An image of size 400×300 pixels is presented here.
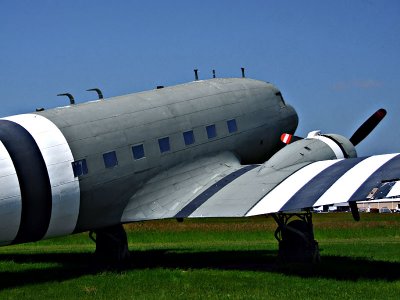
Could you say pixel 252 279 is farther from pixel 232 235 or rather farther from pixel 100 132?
pixel 232 235

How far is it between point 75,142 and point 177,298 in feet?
18.9

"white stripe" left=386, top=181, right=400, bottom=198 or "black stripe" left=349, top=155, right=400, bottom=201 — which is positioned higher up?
"black stripe" left=349, top=155, right=400, bottom=201

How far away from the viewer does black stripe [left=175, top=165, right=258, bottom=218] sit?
19484mm

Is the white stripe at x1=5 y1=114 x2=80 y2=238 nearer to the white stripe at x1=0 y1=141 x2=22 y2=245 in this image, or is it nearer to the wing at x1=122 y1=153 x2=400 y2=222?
the white stripe at x1=0 y1=141 x2=22 y2=245

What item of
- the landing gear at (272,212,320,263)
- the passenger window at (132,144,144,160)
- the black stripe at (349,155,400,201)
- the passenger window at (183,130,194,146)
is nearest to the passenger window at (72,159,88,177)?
the passenger window at (132,144,144,160)

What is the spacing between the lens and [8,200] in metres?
16.4

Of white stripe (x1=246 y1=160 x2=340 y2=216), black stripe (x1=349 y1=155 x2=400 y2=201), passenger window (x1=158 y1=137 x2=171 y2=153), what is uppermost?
passenger window (x1=158 y1=137 x2=171 y2=153)

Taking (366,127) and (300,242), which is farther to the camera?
(366,127)

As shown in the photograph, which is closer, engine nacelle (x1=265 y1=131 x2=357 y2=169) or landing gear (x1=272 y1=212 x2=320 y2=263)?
landing gear (x1=272 y1=212 x2=320 y2=263)

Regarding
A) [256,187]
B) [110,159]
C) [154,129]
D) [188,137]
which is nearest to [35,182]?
[110,159]

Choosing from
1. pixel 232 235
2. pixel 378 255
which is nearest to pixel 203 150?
pixel 378 255

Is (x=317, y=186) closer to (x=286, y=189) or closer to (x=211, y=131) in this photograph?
(x=286, y=189)

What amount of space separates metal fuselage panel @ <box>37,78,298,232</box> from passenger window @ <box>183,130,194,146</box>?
13 cm

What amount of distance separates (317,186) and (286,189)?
92 cm
